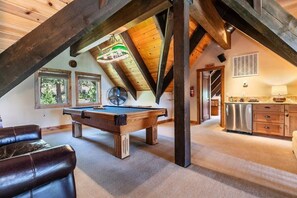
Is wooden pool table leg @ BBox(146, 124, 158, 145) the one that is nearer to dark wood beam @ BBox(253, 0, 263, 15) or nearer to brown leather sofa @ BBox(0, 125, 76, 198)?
brown leather sofa @ BBox(0, 125, 76, 198)

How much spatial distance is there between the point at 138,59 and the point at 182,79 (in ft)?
9.13

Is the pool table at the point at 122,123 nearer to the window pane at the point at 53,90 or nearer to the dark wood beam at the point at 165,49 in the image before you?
the dark wood beam at the point at 165,49

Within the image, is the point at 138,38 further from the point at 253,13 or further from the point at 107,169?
the point at 107,169

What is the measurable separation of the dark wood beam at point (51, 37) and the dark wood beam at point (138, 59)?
7.89ft

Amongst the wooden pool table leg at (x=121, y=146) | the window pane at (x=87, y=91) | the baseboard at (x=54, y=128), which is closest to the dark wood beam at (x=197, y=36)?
the wooden pool table leg at (x=121, y=146)

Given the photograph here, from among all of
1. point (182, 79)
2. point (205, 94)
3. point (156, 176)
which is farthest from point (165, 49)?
point (205, 94)

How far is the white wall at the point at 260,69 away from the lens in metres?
4.04

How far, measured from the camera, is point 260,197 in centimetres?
165

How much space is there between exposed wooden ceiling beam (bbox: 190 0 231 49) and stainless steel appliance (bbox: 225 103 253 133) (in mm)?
1870

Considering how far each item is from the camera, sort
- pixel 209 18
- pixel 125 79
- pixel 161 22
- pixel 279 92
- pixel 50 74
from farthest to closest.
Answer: pixel 125 79 → pixel 50 74 → pixel 279 92 → pixel 161 22 → pixel 209 18

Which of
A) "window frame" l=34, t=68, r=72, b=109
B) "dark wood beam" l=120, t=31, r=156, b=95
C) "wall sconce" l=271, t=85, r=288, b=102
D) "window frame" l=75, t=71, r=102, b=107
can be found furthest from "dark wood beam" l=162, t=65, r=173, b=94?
"window frame" l=34, t=68, r=72, b=109

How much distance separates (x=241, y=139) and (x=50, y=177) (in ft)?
13.1

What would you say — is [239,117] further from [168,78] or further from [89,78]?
[89,78]

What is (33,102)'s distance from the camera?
4.50m
